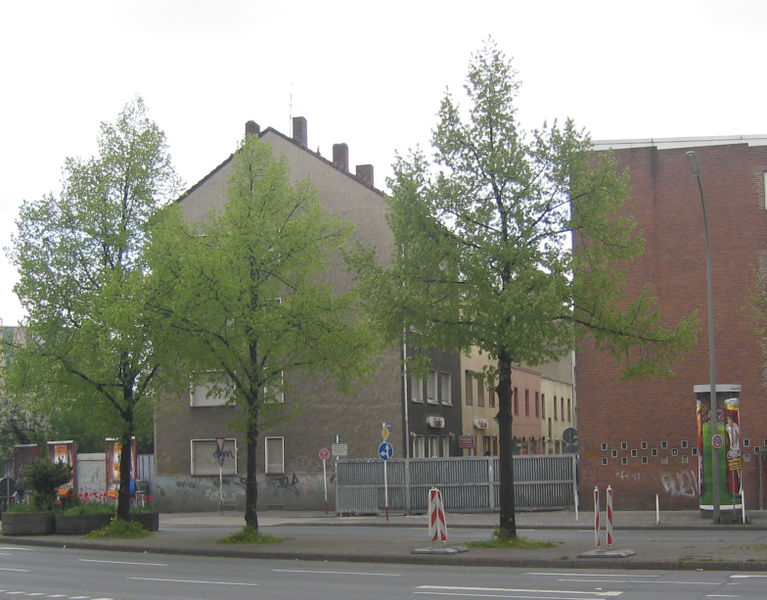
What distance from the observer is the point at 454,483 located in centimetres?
3469

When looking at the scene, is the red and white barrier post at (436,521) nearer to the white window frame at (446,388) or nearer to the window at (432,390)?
the window at (432,390)

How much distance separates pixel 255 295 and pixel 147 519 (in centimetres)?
856

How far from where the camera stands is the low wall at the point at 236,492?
3947 cm

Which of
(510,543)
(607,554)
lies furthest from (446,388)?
(607,554)

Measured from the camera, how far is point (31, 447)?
4094 centimetres

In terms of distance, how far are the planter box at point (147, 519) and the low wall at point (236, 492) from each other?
12.1m

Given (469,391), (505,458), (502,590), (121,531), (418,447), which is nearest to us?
(502,590)

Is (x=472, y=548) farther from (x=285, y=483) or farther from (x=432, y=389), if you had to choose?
(x=432, y=389)

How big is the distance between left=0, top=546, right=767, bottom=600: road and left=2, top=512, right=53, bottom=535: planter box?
7.70 metres

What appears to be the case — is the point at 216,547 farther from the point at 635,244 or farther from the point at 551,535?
the point at 635,244

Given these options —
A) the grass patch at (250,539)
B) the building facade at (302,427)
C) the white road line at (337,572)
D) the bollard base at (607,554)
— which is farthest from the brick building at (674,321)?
the white road line at (337,572)

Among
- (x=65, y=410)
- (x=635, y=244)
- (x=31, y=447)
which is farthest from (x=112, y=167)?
(x=31, y=447)

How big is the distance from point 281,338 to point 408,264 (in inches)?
155

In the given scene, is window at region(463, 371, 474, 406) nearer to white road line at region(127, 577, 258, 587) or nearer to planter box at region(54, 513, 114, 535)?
planter box at region(54, 513, 114, 535)
